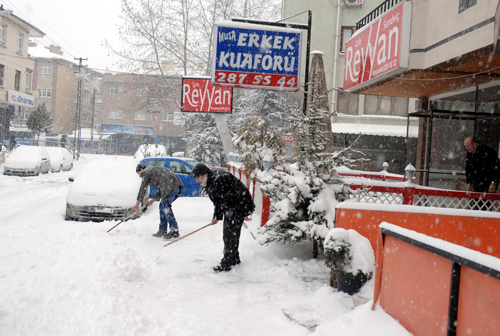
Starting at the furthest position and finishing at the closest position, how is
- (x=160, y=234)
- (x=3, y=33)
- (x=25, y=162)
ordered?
(x=3, y=33) < (x=25, y=162) < (x=160, y=234)

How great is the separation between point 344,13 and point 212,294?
21.3 metres

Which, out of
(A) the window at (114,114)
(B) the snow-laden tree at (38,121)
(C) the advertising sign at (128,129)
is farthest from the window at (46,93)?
(B) the snow-laden tree at (38,121)

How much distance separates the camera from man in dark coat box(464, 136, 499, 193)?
22.4 ft

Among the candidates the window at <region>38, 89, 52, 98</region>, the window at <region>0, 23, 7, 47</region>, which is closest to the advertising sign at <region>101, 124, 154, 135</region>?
the window at <region>38, 89, 52, 98</region>

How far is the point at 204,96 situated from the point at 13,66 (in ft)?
84.5

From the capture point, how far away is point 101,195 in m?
8.64

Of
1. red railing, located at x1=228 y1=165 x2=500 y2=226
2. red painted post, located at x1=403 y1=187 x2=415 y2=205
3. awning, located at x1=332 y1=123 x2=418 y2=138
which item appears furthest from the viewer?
awning, located at x1=332 y1=123 x2=418 y2=138

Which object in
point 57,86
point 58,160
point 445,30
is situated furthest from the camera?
point 57,86

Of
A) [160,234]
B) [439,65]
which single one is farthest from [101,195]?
[439,65]

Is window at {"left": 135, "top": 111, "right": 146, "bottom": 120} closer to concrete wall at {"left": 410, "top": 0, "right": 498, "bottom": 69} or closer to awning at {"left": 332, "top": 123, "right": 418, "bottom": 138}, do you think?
awning at {"left": 332, "top": 123, "right": 418, "bottom": 138}

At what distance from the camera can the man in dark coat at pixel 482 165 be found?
22.4ft

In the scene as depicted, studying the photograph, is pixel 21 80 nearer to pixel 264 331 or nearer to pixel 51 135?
pixel 51 135

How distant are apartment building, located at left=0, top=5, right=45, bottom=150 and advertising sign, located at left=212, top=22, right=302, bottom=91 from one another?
2688 centimetres

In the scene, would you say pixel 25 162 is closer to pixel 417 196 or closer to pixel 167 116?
pixel 417 196
